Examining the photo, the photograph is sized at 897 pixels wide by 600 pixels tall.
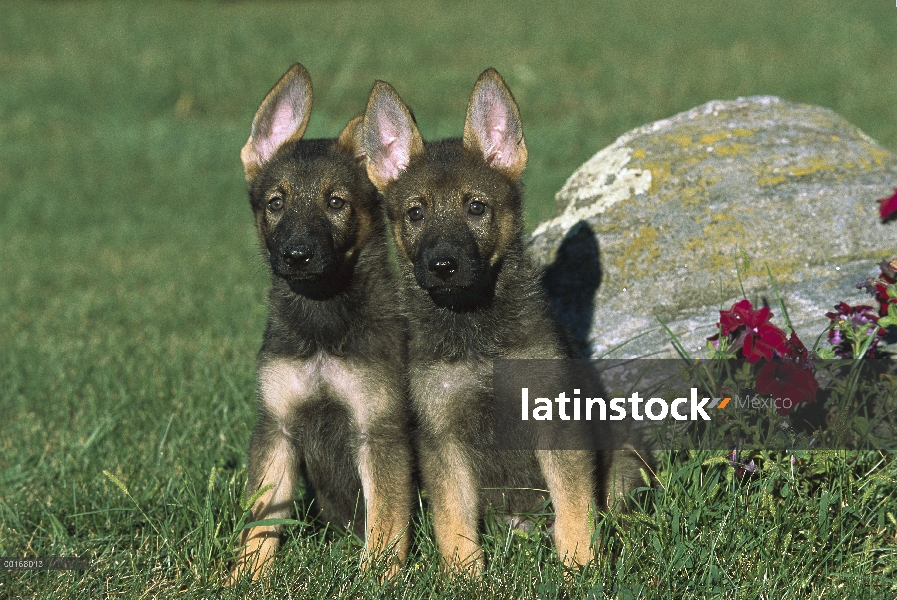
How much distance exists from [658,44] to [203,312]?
1493 cm

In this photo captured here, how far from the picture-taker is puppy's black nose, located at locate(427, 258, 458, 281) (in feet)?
11.7

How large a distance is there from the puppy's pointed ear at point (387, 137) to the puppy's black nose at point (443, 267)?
619 millimetres

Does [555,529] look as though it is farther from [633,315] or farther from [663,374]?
[633,315]

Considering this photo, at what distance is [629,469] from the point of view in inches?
156

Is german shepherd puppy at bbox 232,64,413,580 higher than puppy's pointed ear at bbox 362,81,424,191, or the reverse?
puppy's pointed ear at bbox 362,81,424,191

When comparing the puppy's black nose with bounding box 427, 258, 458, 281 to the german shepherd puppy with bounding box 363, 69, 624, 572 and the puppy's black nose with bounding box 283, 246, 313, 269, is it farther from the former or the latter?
the puppy's black nose with bounding box 283, 246, 313, 269

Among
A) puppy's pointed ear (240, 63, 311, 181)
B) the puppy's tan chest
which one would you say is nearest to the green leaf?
the puppy's tan chest

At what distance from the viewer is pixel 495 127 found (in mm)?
4004

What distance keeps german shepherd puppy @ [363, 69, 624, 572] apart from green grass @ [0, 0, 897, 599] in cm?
19

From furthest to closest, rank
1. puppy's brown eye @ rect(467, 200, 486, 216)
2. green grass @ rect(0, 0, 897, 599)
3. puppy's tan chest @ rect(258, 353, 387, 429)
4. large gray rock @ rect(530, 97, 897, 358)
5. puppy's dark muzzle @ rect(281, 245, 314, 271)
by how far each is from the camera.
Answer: large gray rock @ rect(530, 97, 897, 358)
puppy's brown eye @ rect(467, 200, 486, 216)
puppy's tan chest @ rect(258, 353, 387, 429)
puppy's dark muzzle @ rect(281, 245, 314, 271)
green grass @ rect(0, 0, 897, 599)

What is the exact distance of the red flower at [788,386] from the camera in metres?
3.72

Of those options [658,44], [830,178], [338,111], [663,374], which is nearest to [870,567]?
[663,374]

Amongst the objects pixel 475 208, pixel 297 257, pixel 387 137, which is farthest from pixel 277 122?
pixel 475 208

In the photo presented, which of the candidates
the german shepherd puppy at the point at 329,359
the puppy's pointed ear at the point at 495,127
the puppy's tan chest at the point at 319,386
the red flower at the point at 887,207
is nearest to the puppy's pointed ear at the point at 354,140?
the german shepherd puppy at the point at 329,359
